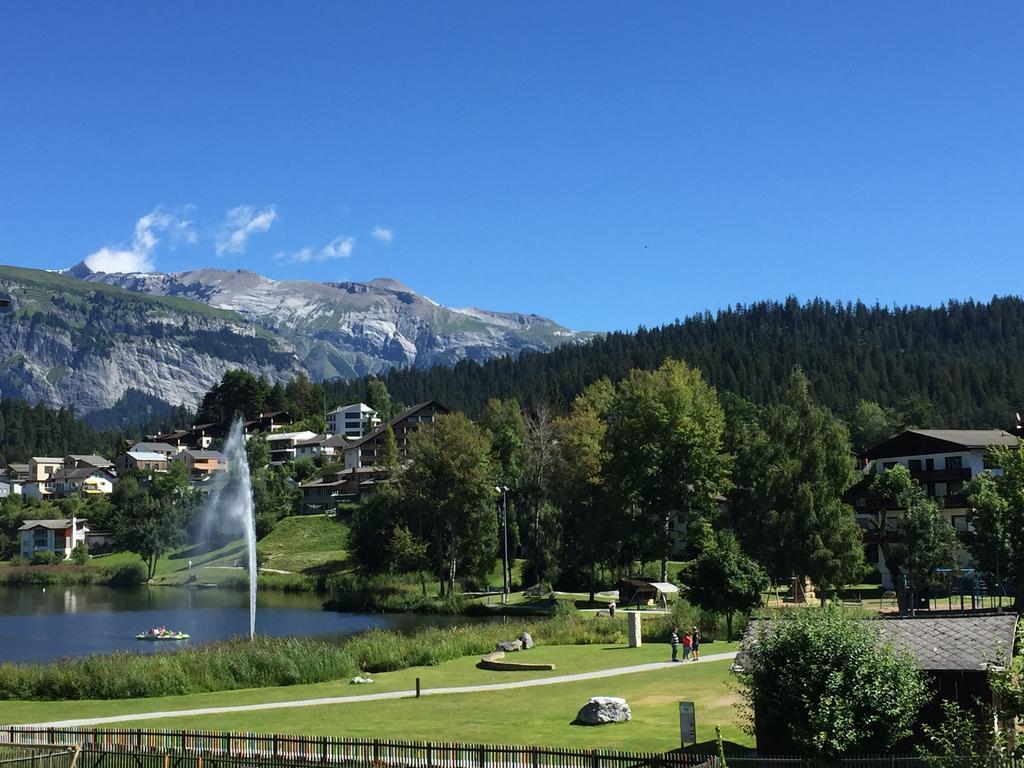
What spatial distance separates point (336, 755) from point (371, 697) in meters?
14.5

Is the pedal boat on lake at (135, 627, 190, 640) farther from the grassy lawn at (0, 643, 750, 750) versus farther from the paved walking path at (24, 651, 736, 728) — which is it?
the paved walking path at (24, 651, 736, 728)

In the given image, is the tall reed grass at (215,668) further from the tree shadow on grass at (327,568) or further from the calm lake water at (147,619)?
the tree shadow on grass at (327,568)

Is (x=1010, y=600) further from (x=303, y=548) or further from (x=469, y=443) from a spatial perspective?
(x=303, y=548)

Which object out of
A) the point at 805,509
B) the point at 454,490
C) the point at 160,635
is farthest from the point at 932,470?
the point at 160,635

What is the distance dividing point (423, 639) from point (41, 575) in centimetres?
9579

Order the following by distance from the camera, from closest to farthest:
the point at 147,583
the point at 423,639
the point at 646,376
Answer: the point at 423,639
the point at 646,376
the point at 147,583

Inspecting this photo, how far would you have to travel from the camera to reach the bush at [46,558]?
147 meters

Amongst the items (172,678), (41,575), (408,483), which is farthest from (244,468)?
(41,575)

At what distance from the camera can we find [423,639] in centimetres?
5794

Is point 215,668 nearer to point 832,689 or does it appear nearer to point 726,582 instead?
point 726,582

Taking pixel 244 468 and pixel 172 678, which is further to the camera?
pixel 244 468

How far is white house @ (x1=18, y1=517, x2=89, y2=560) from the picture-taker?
159 meters

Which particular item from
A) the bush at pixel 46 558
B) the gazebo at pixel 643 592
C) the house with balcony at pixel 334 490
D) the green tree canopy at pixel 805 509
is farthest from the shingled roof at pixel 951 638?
the bush at pixel 46 558

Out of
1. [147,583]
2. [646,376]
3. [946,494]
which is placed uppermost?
[646,376]
